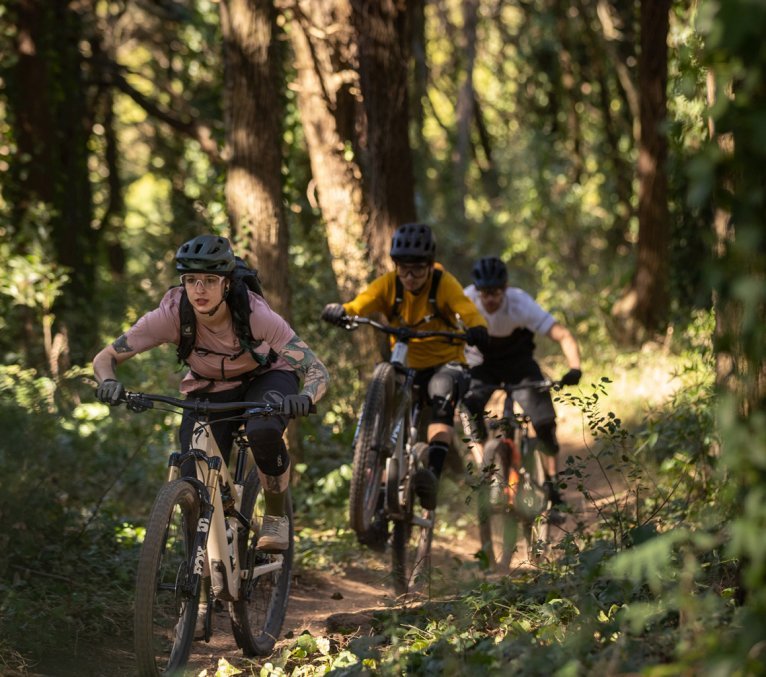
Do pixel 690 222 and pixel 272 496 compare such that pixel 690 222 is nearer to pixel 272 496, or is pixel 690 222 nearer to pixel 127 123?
pixel 272 496

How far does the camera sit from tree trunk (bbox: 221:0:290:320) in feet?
31.2

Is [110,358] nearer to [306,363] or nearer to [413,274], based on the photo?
[306,363]

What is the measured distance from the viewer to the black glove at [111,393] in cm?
532

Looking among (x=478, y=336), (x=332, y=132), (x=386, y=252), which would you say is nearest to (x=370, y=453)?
(x=478, y=336)

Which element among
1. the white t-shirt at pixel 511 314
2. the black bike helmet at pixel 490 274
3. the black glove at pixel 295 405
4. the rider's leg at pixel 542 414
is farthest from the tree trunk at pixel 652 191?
the black glove at pixel 295 405

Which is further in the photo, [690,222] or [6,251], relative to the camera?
[690,222]

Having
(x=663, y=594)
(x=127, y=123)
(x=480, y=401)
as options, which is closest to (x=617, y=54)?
(x=127, y=123)

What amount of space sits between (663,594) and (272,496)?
7.84 ft

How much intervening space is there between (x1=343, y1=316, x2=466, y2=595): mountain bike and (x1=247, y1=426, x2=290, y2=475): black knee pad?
1.11 meters

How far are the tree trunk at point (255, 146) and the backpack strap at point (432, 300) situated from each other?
5.42ft

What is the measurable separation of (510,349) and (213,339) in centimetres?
337

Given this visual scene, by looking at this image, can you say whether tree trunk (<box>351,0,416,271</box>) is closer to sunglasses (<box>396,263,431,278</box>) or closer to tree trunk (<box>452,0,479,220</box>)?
sunglasses (<box>396,263,431,278</box>)

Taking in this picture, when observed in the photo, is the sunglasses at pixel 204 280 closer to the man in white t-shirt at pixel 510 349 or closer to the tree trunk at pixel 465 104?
the man in white t-shirt at pixel 510 349

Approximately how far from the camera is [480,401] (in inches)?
338
